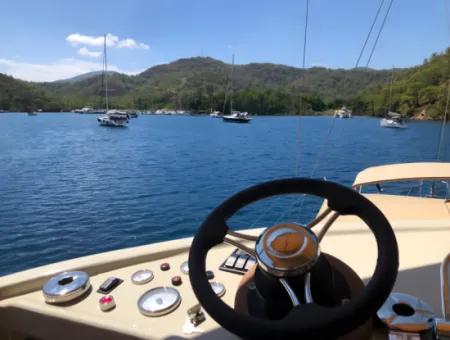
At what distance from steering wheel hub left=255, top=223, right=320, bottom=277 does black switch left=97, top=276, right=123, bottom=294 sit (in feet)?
2.44

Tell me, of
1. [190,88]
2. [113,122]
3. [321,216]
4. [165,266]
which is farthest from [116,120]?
[190,88]

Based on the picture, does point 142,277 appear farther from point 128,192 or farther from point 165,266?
point 128,192

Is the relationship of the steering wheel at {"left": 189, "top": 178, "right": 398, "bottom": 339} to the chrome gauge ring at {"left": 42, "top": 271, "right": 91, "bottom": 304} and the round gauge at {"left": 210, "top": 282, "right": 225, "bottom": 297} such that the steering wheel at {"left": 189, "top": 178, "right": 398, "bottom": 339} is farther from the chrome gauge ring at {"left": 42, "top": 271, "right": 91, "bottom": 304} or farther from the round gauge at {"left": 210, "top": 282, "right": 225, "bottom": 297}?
the chrome gauge ring at {"left": 42, "top": 271, "right": 91, "bottom": 304}

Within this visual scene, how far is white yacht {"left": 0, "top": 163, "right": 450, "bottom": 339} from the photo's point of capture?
0.58 metres

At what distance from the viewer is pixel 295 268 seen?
58 cm

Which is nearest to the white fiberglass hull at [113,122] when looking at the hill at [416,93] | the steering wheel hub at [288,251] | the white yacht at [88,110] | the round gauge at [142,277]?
the hill at [416,93]

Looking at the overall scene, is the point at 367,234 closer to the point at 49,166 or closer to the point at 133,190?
the point at 133,190

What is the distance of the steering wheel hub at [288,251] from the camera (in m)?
0.58

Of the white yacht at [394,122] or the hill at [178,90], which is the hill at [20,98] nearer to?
the hill at [178,90]

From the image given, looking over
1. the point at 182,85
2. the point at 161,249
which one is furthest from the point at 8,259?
the point at 182,85

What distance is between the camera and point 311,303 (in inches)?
22.4

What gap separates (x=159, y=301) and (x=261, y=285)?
20.9 inches

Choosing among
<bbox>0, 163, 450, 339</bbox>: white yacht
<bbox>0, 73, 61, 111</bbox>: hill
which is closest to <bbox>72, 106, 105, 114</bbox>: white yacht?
<bbox>0, 73, 61, 111</bbox>: hill

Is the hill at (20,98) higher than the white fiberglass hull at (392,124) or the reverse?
higher
